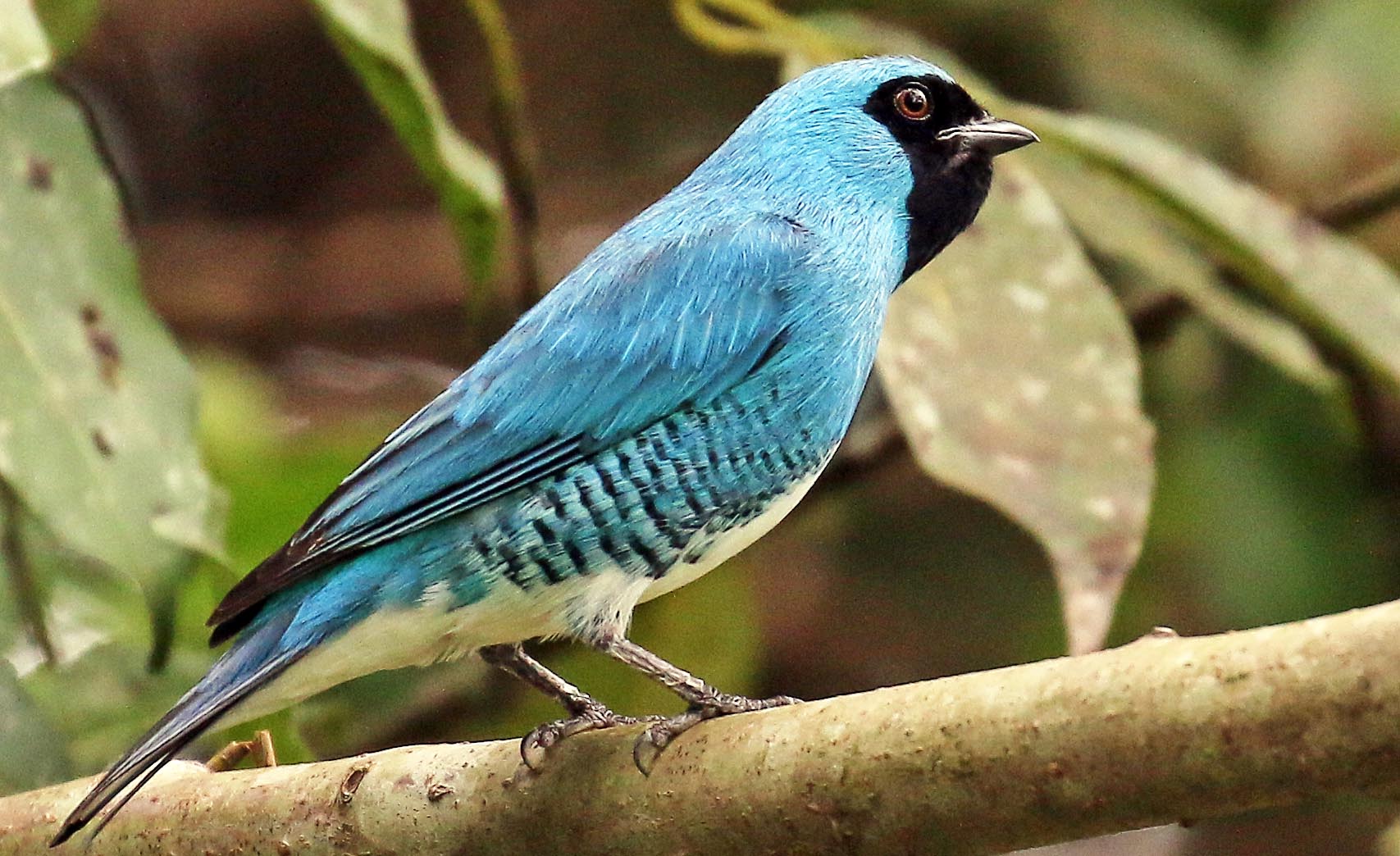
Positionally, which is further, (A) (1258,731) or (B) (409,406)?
(B) (409,406)

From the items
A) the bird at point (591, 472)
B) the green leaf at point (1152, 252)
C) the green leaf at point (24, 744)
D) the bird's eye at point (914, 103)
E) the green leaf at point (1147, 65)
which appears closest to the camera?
the bird at point (591, 472)

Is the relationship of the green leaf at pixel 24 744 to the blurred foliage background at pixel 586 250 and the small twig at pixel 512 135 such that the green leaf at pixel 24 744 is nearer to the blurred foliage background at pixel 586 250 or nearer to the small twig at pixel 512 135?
the blurred foliage background at pixel 586 250

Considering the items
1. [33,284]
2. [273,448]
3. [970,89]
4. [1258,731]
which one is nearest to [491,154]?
[273,448]

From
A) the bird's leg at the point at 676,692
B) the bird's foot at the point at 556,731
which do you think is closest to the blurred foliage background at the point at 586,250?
the bird's leg at the point at 676,692

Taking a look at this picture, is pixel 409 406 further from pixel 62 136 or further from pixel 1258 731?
pixel 1258 731

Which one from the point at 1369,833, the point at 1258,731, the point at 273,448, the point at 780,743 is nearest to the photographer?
the point at 1258,731

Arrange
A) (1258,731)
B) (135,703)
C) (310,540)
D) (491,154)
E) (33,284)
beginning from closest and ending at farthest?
1. (1258,731)
2. (310,540)
3. (33,284)
4. (135,703)
5. (491,154)

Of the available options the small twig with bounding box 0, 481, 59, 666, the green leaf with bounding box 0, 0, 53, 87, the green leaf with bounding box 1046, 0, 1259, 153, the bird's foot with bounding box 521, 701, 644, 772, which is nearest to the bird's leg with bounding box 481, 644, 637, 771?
the bird's foot with bounding box 521, 701, 644, 772

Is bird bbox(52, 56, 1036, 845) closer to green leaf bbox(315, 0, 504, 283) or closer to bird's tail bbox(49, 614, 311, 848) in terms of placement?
bird's tail bbox(49, 614, 311, 848)
